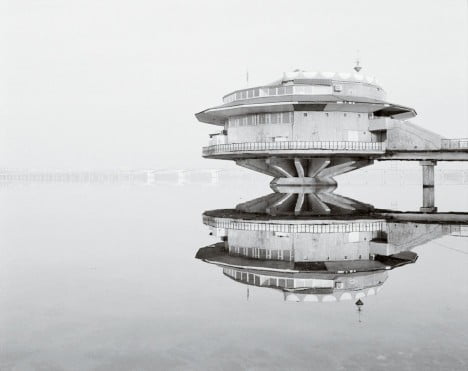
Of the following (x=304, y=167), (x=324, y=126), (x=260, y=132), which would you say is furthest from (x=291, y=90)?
(x=304, y=167)

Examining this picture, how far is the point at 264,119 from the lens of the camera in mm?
49000

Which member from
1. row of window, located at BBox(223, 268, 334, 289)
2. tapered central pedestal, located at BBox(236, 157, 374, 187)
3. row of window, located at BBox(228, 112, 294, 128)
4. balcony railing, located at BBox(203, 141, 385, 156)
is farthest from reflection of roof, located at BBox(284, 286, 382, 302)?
tapered central pedestal, located at BBox(236, 157, 374, 187)

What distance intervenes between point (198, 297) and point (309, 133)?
36863 millimetres

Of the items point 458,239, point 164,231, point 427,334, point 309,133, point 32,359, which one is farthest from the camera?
point 309,133

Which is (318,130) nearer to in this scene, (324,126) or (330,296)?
(324,126)

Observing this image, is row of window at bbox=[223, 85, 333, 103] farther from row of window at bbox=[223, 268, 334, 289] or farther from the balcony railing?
row of window at bbox=[223, 268, 334, 289]

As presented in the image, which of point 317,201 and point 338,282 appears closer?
point 338,282

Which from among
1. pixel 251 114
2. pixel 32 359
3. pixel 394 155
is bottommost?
pixel 32 359

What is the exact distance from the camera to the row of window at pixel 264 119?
47906 mm

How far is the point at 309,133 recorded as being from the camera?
4741cm

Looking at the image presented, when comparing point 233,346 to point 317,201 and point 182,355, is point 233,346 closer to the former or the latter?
point 182,355

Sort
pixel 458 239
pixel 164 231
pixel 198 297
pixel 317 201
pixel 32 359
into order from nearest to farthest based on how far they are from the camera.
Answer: pixel 32 359 → pixel 198 297 → pixel 458 239 → pixel 164 231 → pixel 317 201

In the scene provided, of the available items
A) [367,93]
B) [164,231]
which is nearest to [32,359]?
[164,231]

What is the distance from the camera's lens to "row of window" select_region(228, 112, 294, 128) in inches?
1886
